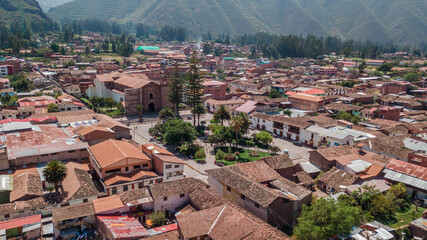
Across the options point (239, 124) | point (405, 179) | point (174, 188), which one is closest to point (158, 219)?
point (174, 188)

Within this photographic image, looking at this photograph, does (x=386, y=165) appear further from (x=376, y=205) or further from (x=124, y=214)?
(x=124, y=214)

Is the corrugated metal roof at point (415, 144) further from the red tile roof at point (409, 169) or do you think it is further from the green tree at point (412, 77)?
the green tree at point (412, 77)

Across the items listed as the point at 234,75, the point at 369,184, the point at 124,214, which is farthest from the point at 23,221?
the point at 234,75

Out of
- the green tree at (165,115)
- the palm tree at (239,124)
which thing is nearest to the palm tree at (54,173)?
the palm tree at (239,124)

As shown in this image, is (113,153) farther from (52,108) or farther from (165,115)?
(52,108)

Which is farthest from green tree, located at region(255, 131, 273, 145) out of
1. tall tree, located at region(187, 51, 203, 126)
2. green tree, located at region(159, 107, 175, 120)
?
green tree, located at region(159, 107, 175, 120)

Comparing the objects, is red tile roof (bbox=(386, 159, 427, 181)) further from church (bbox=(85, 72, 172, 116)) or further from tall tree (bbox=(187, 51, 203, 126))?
church (bbox=(85, 72, 172, 116))

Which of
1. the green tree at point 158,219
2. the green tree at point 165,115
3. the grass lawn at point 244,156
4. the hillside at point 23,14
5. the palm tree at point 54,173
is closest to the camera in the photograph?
the green tree at point 158,219

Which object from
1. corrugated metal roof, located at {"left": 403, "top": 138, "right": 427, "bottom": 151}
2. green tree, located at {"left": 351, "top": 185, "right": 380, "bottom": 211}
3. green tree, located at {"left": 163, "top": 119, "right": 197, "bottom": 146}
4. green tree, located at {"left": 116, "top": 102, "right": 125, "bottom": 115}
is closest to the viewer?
green tree, located at {"left": 351, "top": 185, "right": 380, "bottom": 211}
